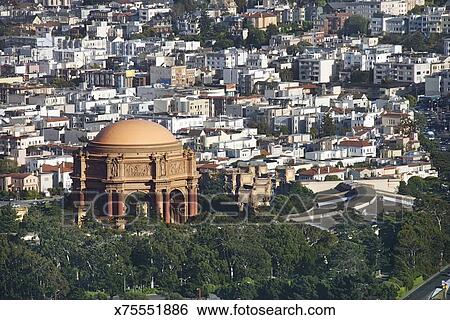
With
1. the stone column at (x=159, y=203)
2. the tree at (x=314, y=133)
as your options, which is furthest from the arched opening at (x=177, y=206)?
the tree at (x=314, y=133)

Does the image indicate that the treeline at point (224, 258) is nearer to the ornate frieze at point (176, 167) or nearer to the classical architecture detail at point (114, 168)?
the classical architecture detail at point (114, 168)

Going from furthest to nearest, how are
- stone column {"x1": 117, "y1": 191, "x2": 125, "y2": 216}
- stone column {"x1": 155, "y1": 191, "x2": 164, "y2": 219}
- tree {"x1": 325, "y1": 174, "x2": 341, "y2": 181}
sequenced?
1. tree {"x1": 325, "y1": 174, "x2": 341, "y2": 181}
2. stone column {"x1": 155, "y1": 191, "x2": 164, "y2": 219}
3. stone column {"x1": 117, "y1": 191, "x2": 125, "y2": 216}

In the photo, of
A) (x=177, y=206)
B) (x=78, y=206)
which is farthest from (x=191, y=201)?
(x=78, y=206)

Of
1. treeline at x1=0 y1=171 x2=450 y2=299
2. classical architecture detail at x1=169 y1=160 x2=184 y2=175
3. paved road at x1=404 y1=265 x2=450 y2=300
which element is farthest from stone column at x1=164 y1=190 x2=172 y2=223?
paved road at x1=404 y1=265 x2=450 y2=300

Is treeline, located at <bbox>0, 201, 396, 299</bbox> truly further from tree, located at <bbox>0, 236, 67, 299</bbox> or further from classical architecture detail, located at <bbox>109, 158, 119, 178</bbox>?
classical architecture detail, located at <bbox>109, 158, 119, 178</bbox>

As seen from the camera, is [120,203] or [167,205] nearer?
[120,203]

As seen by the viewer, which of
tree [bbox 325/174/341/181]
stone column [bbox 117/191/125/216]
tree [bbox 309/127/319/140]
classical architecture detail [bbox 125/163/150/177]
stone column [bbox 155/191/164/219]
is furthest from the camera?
tree [bbox 309/127/319/140]

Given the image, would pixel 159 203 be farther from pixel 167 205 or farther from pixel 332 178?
pixel 332 178

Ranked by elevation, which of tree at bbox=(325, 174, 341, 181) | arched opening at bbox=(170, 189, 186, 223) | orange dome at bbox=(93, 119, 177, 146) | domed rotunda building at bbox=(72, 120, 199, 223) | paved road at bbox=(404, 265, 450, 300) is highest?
orange dome at bbox=(93, 119, 177, 146)
